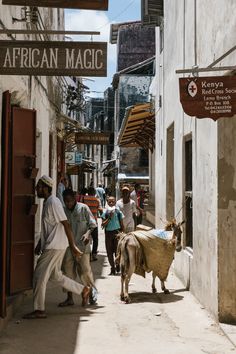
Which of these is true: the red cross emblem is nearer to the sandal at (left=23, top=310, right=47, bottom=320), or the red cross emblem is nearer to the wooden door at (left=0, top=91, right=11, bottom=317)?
the wooden door at (left=0, top=91, right=11, bottom=317)

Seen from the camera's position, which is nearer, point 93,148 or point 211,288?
point 211,288

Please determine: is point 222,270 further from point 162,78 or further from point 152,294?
point 162,78

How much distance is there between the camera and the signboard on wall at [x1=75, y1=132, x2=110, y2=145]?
16734mm

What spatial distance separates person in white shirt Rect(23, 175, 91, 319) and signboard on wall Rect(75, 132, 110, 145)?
31.7 feet

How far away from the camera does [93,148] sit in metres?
55.3

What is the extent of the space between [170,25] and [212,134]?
5.83 m

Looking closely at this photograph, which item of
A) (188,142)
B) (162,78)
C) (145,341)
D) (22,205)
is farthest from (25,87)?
(162,78)

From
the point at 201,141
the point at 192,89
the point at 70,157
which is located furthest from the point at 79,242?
the point at 70,157

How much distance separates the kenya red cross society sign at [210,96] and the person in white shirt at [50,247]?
2.24m

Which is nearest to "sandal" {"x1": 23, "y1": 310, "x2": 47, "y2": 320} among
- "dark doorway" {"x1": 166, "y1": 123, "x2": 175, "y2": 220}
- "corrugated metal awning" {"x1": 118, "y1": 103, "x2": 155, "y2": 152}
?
"dark doorway" {"x1": 166, "y1": 123, "x2": 175, "y2": 220}

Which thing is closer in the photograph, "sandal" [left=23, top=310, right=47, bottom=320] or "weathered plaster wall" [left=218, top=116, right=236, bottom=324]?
"weathered plaster wall" [left=218, top=116, right=236, bottom=324]

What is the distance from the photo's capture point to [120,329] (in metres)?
6.43

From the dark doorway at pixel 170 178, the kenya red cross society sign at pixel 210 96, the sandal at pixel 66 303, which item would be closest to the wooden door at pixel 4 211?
the sandal at pixel 66 303

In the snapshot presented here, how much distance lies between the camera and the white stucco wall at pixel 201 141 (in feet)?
21.9
